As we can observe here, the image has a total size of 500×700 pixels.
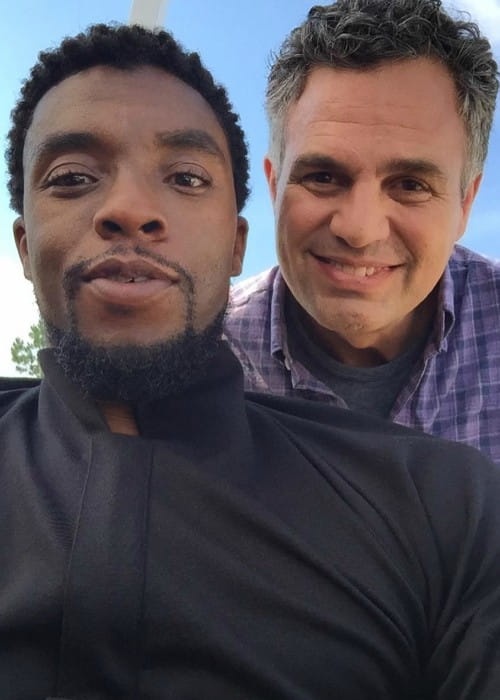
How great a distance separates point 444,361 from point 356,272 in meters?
0.29

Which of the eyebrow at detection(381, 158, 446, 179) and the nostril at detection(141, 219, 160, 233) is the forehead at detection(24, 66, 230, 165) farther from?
the eyebrow at detection(381, 158, 446, 179)

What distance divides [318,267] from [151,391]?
553mm

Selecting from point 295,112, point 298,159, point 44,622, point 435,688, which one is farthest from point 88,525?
point 295,112

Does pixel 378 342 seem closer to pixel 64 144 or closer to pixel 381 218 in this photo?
pixel 381 218

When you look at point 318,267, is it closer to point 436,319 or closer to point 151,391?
point 436,319

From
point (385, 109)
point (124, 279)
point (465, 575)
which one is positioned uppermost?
point (385, 109)

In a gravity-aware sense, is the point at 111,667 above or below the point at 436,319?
below

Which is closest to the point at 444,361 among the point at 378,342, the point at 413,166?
the point at 378,342

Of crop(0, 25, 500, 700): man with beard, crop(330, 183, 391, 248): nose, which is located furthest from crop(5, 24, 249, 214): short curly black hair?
crop(330, 183, 391, 248): nose

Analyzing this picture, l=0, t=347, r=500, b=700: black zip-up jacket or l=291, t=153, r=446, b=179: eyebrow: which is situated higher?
l=291, t=153, r=446, b=179: eyebrow

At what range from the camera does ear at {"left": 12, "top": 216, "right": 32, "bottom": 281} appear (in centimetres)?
111

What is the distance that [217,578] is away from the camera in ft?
2.73

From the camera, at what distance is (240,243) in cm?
120

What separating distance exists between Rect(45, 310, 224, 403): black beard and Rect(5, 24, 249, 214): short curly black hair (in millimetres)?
316
